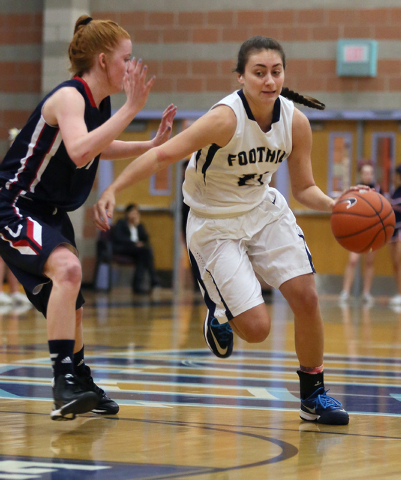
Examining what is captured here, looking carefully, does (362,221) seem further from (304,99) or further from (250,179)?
(304,99)

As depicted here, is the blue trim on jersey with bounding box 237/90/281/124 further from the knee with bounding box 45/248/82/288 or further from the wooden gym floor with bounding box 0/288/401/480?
the wooden gym floor with bounding box 0/288/401/480

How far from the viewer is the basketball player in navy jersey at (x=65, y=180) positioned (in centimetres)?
286

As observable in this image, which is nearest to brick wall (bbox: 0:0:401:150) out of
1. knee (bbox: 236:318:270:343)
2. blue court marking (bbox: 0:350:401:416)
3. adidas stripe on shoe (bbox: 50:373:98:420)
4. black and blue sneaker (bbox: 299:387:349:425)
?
blue court marking (bbox: 0:350:401:416)

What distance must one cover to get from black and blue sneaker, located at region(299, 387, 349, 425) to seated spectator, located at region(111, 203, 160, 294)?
7.79 metres

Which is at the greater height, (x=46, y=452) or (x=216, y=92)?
(x=216, y=92)

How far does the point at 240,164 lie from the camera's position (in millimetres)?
3314

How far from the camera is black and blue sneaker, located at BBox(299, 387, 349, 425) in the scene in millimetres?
3115

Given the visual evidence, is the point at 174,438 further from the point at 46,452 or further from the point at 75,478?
the point at 75,478

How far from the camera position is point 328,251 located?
1145 centimetres

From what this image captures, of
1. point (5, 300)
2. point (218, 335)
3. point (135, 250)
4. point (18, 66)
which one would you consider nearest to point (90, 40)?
point (218, 335)

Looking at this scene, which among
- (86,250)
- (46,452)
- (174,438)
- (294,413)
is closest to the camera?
(46,452)

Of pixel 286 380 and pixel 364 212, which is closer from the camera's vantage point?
pixel 364 212

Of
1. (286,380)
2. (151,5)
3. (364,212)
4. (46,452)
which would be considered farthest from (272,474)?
(151,5)

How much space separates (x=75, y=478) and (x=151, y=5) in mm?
10372
